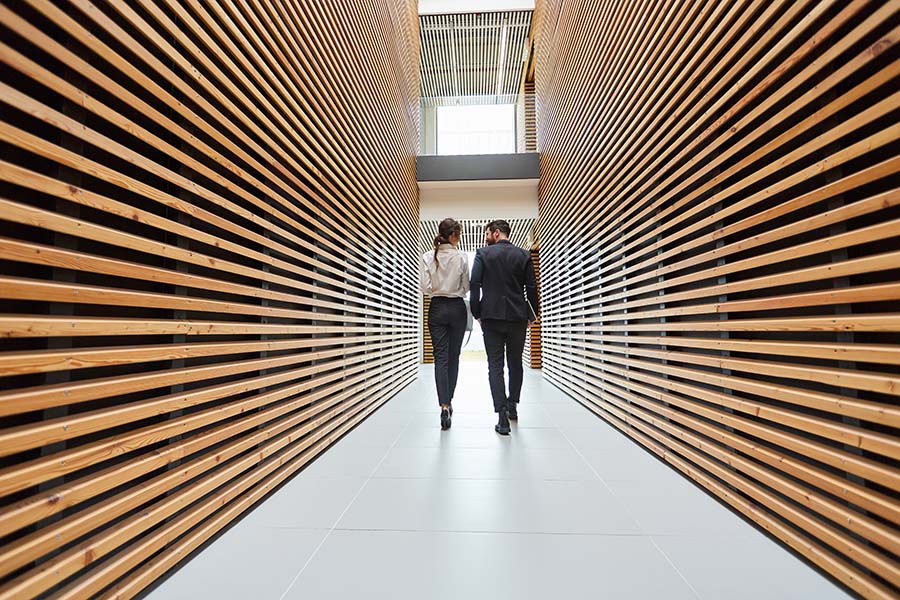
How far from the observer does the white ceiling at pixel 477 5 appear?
7.88m

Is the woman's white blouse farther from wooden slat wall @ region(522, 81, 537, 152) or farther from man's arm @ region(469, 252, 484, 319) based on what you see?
wooden slat wall @ region(522, 81, 537, 152)

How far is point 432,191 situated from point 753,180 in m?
6.45

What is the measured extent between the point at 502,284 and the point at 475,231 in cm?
696

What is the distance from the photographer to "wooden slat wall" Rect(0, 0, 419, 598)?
986mm

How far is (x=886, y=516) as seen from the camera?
1148 mm

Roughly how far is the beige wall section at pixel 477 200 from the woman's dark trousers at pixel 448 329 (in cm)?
456

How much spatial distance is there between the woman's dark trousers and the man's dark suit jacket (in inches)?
7.0

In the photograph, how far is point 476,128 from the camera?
31.6 ft

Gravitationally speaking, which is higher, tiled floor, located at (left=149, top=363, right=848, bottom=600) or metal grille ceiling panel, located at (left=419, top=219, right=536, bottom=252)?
metal grille ceiling panel, located at (left=419, top=219, right=536, bottom=252)

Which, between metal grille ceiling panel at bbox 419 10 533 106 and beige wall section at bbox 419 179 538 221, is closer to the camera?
beige wall section at bbox 419 179 538 221

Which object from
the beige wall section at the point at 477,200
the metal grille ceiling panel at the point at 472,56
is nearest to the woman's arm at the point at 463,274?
the beige wall section at the point at 477,200

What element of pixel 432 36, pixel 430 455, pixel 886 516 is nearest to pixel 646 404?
pixel 430 455

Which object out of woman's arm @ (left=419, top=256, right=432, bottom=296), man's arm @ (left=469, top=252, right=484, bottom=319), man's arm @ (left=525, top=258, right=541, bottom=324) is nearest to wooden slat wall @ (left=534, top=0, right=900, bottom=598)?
man's arm @ (left=525, top=258, right=541, bottom=324)

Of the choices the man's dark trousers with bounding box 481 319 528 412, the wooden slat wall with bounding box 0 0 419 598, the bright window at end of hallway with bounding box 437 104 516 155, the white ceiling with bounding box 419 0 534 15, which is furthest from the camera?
the bright window at end of hallway with bounding box 437 104 516 155
